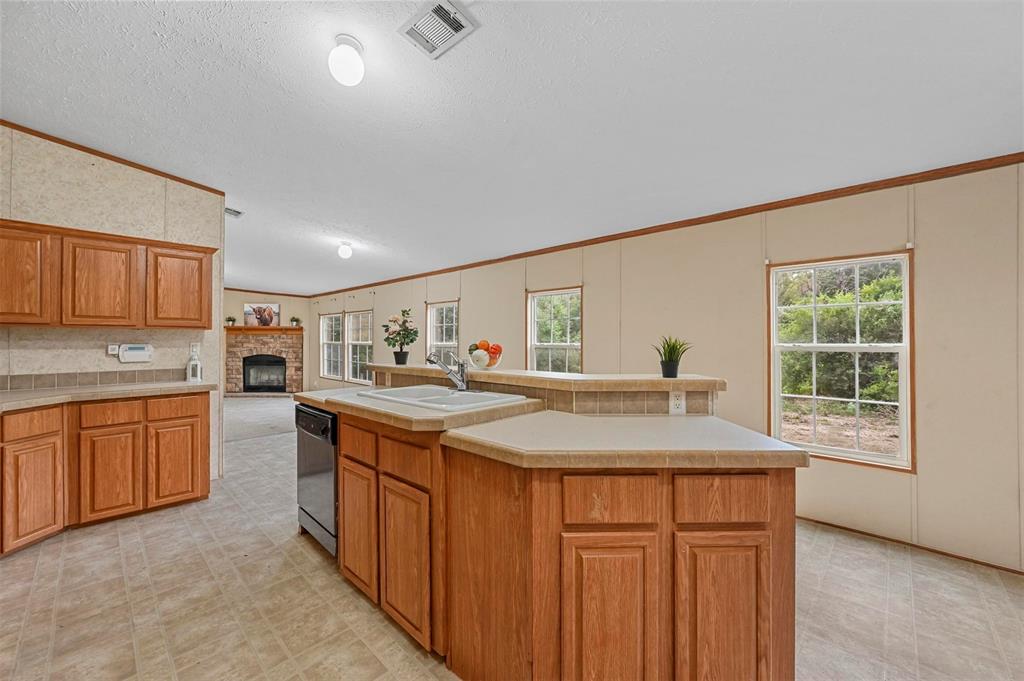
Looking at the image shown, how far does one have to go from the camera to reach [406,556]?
64.8 inches

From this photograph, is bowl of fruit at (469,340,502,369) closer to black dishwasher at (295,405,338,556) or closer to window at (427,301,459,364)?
black dishwasher at (295,405,338,556)

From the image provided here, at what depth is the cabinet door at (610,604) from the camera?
127cm

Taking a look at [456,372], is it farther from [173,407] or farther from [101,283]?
[101,283]

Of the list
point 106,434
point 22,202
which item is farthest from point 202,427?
point 22,202

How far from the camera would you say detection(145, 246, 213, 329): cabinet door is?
2943 mm

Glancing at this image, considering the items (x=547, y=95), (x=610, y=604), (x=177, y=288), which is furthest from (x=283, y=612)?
(x=547, y=95)

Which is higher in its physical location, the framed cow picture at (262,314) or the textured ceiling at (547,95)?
the textured ceiling at (547,95)

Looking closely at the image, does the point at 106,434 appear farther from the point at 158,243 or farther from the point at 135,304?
the point at 158,243

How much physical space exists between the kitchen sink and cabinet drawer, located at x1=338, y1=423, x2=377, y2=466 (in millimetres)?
211

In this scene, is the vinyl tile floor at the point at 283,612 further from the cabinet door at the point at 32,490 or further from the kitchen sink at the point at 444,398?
the kitchen sink at the point at 444,398

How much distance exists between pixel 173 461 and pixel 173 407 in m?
0.41

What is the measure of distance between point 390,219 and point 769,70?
139 inches

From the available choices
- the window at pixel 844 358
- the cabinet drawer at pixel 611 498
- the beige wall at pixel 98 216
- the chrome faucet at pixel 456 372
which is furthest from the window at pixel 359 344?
the cabinet drawer at pixel 611 498

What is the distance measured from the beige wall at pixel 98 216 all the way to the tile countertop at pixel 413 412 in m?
2.05
